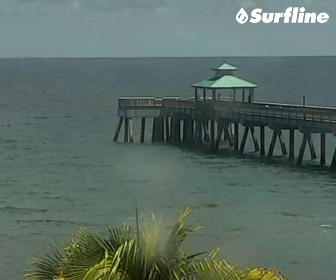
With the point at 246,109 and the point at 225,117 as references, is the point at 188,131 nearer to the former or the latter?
the point at 225,117

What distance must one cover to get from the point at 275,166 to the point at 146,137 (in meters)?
22.0

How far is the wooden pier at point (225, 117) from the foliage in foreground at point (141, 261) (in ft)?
128

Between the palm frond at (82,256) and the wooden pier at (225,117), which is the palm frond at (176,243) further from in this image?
the wooden pier at (225,117)

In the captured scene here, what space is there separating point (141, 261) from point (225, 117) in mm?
48340

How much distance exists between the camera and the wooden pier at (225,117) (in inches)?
2010

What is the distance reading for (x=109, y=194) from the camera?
146 feet

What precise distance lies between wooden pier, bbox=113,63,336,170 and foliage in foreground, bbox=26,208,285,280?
128 ft

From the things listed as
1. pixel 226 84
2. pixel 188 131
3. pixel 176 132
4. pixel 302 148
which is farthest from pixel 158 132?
pixel 302 148

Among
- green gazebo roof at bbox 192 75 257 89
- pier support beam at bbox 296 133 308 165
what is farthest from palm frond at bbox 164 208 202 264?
green gazebo roof at bbox 192 75 257 89

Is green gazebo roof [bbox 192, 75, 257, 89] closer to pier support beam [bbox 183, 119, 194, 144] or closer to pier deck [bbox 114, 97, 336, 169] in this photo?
pier deck [bbox 114, 97, 336, 169]

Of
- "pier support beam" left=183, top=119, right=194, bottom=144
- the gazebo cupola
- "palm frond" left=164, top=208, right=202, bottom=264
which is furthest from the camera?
"pier support beam" left=183, top=119, right=194, bottom=144

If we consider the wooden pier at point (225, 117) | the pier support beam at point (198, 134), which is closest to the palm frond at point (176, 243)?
the wooden pier at point (225, 117)

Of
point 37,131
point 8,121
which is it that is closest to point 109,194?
point 37,131

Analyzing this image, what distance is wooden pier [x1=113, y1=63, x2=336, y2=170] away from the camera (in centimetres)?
5106
